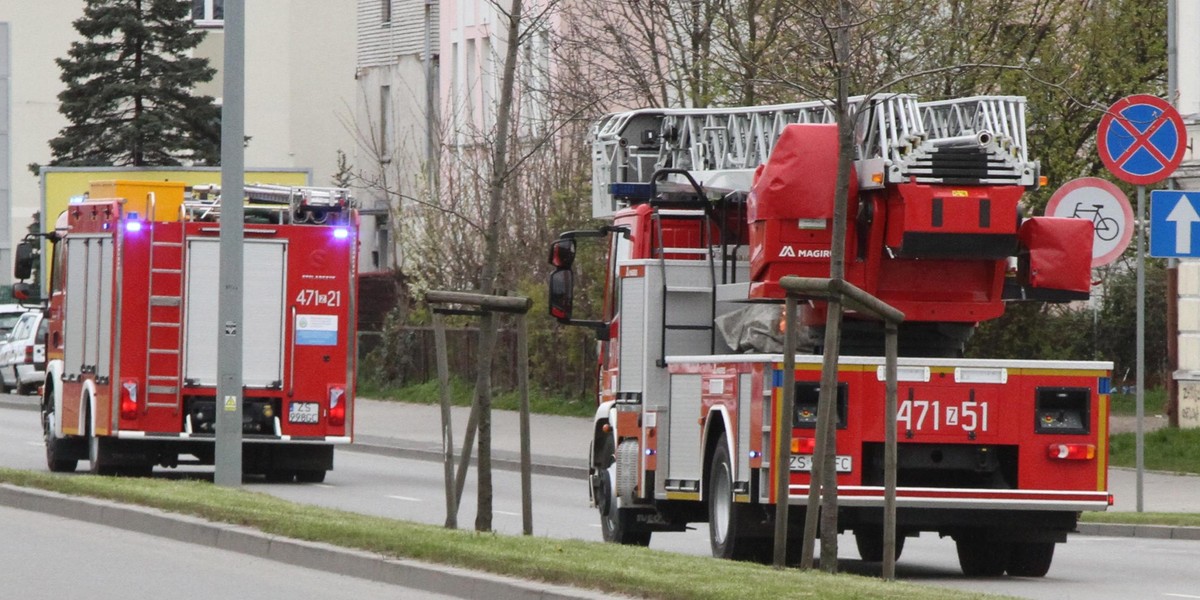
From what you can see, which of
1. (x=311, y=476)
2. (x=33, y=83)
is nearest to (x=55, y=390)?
(x=311, y=476)

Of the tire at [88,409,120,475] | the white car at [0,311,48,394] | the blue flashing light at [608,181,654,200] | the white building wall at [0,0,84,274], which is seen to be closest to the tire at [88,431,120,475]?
the tire at [88,409,120,475]

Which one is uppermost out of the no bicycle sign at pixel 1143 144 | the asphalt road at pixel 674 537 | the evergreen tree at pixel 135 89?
the evergreen tree at pixel 135 89

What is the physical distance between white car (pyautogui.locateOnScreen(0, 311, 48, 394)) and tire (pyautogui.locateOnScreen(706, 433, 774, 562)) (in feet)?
107

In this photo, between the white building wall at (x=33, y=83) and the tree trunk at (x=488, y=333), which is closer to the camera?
the tree trunk at (x=488, y=333)

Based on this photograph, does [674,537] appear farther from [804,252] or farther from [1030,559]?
[804,252]

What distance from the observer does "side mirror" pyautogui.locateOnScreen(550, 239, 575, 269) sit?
16.4 m

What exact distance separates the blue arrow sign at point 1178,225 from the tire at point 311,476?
963 cm

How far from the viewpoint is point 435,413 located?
39.7m

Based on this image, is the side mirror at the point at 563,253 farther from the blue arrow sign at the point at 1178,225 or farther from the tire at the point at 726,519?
the blue arrow sign at the point at 1178,225

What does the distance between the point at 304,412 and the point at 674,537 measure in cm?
621

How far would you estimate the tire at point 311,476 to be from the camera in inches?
944

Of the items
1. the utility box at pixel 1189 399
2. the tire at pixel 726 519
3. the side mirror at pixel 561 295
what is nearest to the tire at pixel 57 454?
the side mirror at pixel 561 295

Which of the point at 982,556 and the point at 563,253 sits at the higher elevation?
the point at 563,253

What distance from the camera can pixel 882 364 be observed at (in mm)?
13508
